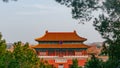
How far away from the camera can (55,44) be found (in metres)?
52.5

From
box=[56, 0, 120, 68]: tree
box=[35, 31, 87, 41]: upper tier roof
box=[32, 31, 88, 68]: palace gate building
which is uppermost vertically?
box=[56, 0, 120, 68]: tree

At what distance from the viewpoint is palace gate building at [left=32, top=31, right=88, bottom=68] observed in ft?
171

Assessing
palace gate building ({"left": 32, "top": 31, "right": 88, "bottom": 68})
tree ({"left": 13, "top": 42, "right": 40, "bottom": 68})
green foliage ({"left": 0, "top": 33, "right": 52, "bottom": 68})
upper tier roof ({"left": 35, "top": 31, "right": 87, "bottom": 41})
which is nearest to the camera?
green foliage ({"left": 0, "top": 33, "right": 52, "bottom": 68})

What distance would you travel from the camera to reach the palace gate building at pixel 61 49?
171ft

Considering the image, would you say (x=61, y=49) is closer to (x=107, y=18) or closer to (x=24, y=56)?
(x=24, y=56)

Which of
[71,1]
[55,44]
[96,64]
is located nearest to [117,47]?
[71,1]

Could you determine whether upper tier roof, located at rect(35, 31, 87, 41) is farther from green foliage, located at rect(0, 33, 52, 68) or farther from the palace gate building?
green foliage, located at rect(0, 33, 52, 68)

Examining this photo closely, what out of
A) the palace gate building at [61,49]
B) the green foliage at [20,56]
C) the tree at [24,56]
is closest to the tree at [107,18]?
the green foliage at [20,56]

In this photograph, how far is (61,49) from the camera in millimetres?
52844

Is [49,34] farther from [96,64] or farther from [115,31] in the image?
[115,31]

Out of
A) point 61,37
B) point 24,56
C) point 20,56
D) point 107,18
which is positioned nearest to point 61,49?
point 61,37

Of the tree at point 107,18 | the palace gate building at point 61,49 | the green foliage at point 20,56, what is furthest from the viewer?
the palace gate building at point 61,49

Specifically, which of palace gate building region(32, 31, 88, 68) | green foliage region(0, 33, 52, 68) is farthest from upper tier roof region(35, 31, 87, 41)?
green foliage region(0, 33, 52, 68)

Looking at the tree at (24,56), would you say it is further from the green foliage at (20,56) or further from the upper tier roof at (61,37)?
the upper tier roof at (61,37)
